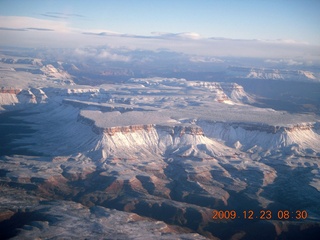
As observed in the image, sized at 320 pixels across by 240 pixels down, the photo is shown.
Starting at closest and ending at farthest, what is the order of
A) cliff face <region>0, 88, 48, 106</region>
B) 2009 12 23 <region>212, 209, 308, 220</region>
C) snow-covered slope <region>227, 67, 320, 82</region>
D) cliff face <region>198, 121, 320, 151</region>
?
2009 12 23 <region>212, 209, 308, 220</region> < cliff face <region>198, 121, 320, 151</region> < cliff face <region>0, 88, 48, 106</region> < snow-covered slope <region>227, 67, 320, 82</region>

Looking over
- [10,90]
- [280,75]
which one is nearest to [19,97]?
[10,90]

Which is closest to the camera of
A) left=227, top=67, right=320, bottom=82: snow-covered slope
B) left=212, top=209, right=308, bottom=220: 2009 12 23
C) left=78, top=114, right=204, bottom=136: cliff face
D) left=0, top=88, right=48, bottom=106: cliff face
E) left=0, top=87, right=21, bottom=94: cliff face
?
left=212, top=209, right=308, bottom=220: 2009 12 23

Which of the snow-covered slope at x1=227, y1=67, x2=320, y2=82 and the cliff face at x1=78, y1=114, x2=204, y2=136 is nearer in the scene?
the cliff face at x1=78, y1=114, x2=204, y2=136

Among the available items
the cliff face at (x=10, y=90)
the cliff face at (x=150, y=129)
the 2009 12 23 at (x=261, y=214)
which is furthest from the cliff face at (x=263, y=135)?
the cliff face at (x=10, y=90)

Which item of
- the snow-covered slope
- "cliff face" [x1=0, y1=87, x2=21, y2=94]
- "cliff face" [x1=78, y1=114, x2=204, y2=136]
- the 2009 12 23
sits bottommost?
the 2009 12 23

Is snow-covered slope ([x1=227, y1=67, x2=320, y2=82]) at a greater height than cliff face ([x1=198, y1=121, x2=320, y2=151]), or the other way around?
snow-covered slope ([x1=227, y1=67, x2=320, y2=82])

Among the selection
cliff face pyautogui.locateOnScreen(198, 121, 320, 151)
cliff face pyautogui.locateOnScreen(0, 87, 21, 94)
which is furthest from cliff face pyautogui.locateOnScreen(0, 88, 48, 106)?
cliff face pyautogui.locateOnScreen(198, 121, 320, 151)

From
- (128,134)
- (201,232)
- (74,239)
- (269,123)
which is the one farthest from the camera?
(269,123)

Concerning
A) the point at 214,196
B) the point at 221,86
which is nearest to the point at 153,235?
the point at 214,196

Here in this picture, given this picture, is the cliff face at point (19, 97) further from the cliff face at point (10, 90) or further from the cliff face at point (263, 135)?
the cliff face at point (263, 135)

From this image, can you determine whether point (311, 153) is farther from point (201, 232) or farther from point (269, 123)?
point (201, 232)

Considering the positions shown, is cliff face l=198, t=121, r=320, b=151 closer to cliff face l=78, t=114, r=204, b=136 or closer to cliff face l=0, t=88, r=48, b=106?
cliff face l=78, t=114, r=204, b=136
